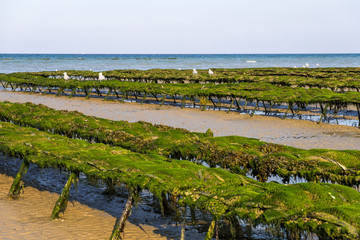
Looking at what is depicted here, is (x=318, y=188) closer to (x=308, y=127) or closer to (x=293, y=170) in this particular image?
(x=293, y=170)

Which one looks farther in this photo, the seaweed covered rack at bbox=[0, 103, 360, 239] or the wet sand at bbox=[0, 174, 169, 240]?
the wet sand at bbox=[0, 174, 169, 240]

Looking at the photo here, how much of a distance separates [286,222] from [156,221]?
3.83 meters

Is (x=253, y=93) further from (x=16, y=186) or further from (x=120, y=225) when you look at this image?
(x=120, y=225)

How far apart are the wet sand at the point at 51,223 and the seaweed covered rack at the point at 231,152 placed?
3.29 metres

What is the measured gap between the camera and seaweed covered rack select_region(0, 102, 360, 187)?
10.7 metres

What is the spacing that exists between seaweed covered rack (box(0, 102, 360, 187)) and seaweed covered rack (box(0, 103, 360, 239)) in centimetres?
191

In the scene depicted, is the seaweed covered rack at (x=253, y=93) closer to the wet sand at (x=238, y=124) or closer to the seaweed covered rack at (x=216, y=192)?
the wet sand at (x=238, y=124)

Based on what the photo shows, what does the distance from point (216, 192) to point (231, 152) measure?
431cm

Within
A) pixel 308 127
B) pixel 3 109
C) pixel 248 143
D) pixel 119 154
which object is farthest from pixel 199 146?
pixel 3 109

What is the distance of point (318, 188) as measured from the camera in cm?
770

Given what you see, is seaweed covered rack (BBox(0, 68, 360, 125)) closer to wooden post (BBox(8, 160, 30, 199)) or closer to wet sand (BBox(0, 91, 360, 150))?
wet sand (BBox(0, 91, 360, 150))

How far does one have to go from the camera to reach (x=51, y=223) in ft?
31.4

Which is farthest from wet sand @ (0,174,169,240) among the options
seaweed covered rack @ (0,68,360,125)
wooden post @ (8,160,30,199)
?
seaweed covered rack @ (0,68,360,125)

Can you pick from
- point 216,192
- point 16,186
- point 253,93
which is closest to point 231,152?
point 216,192
